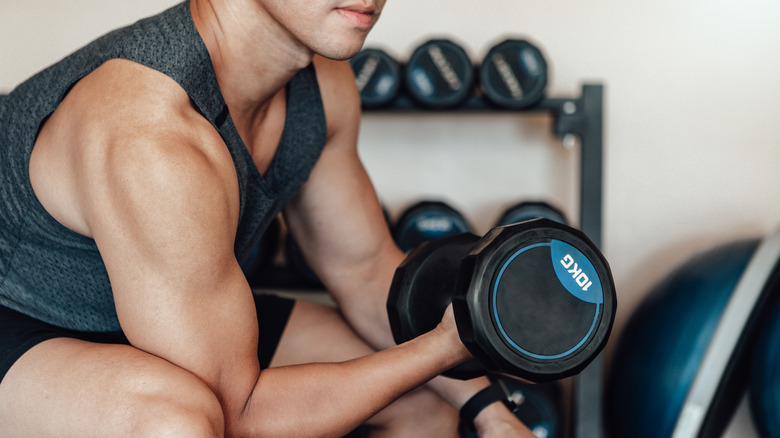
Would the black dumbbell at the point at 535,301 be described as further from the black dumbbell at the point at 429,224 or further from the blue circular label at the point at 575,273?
the black dumbbell at the point at 429,224

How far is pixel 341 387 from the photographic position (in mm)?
862

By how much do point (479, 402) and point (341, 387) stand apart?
300 millimetres

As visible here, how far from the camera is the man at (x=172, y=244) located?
30.4 inches

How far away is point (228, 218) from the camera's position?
833mm

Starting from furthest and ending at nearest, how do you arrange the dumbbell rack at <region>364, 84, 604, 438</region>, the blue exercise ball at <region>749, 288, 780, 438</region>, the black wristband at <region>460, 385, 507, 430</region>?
the dumbbell rack at <region>364, 84, 604, 438</region>, the blue exercise ball at <region>749, 288, 780, 438</region>, the black wristband at <region>460, 385, 507, 430</region>

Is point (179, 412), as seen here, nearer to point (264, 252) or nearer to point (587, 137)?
point (264, 252)

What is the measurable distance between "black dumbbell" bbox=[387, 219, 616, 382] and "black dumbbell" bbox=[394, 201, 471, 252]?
3.19ft

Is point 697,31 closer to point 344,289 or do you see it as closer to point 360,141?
point 360,141

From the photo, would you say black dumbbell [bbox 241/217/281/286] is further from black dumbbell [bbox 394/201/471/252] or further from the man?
the man

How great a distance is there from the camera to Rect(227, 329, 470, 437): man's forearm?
0.84m

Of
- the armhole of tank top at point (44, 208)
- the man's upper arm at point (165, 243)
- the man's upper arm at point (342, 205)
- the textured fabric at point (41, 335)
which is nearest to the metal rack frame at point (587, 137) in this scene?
the man's upper arm at point (342, 205)

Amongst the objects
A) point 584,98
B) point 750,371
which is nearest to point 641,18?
point 584,98

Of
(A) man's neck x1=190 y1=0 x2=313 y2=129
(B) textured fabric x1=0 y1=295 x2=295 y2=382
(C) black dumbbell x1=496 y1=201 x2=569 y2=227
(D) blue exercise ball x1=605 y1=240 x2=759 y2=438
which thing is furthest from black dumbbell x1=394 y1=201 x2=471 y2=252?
(A) man's neck x1=190 y1=0 x2=313 y2=129

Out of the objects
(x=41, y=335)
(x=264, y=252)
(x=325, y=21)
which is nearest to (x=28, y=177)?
(x=41, y=335)
